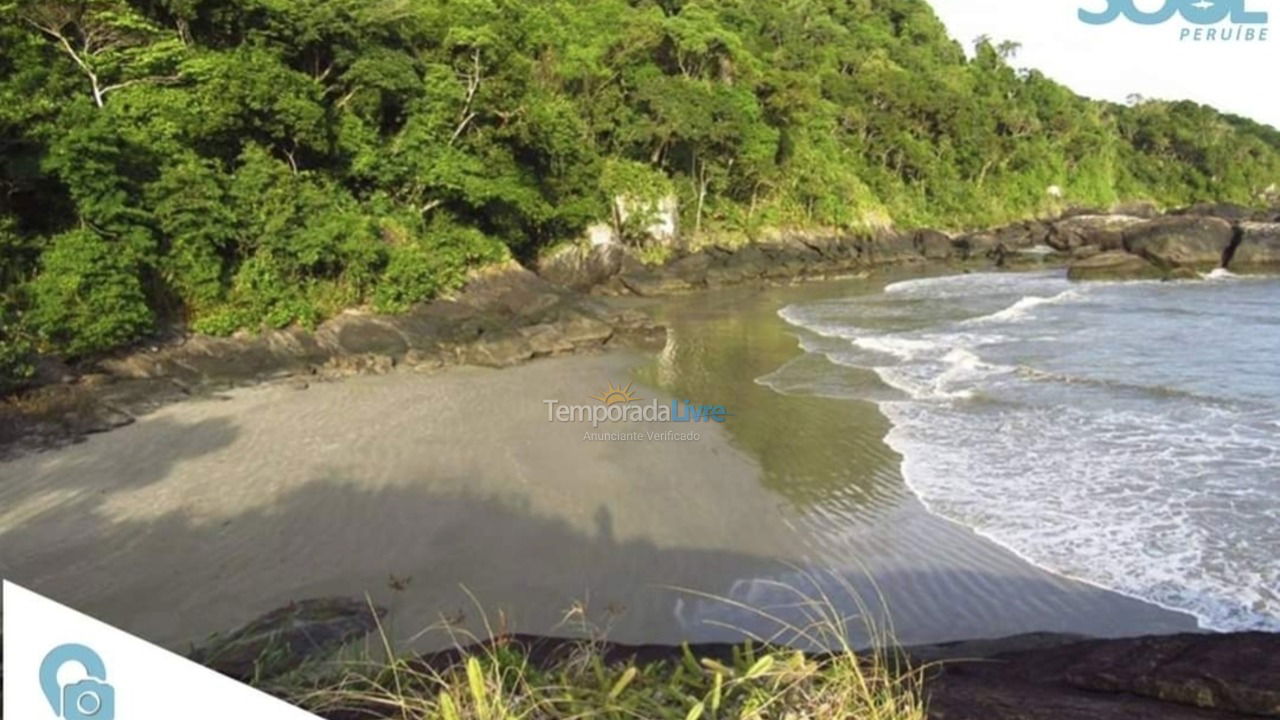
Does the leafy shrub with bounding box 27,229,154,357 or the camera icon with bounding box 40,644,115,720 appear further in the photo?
the leafy shrub with bounding box 27,229,154,357

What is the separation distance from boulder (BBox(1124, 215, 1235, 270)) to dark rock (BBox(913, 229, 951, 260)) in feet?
35.4

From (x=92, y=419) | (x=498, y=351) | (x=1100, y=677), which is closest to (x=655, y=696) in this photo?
(x=1100, y=677)

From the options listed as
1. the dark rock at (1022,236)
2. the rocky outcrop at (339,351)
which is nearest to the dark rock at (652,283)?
the rocky outcrop at (339,351)

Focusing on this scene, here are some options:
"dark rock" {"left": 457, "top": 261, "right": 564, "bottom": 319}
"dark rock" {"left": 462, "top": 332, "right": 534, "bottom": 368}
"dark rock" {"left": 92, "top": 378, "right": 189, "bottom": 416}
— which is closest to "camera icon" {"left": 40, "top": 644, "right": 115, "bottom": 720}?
"dark rock" {"left": 92, "top": 378, "right": 189, "bottom": 416}

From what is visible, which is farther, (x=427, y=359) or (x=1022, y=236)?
(x=1022, y=236)

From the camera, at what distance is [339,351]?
55.7 feet

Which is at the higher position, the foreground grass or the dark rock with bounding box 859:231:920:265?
the dark rock with bounding box 859:231:920:265

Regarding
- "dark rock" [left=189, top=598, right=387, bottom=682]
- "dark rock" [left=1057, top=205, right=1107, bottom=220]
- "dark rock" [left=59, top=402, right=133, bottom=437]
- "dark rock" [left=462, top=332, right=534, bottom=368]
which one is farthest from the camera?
"dark rock" [left=1057, top=205, right=1107, bottom=220]

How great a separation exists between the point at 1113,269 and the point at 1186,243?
3.63 m

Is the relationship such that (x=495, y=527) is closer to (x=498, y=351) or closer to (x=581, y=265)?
(x=498, y=351)

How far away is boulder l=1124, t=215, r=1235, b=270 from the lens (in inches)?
1321

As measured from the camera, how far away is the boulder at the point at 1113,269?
3250 cm

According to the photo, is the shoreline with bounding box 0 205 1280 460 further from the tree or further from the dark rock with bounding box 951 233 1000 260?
the tree

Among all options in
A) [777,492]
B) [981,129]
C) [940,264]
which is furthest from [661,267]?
[981,129]
